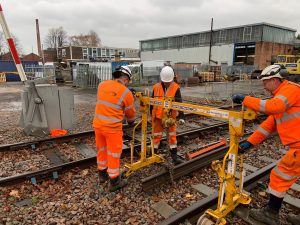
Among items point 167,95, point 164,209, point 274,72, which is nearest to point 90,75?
point 167,95

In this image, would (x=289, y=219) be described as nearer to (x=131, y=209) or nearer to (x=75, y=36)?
(x=131, y=209)

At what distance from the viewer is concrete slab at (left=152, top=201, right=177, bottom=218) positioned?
349cm

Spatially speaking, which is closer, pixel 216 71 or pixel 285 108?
pixel 285 108

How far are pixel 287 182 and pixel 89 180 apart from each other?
3.30 m

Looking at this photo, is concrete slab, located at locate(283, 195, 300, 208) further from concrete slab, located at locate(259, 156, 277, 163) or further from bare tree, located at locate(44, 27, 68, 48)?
bare tree, located at locate(44, 27, 68, 48)

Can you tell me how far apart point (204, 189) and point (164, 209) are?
95 centimetres

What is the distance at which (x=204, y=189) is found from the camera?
13.7 feet

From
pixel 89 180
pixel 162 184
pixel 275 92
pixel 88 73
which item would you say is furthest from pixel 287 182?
pixel 88 73

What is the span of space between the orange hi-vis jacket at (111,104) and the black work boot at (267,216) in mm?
2413

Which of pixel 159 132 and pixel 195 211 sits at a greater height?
pixel 159 132

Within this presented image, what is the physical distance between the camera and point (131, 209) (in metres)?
3.62

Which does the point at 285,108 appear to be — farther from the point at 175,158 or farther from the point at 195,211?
the point at 175,158

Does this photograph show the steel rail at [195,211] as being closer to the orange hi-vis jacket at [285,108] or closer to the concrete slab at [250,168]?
the concrete slab at [250,168]

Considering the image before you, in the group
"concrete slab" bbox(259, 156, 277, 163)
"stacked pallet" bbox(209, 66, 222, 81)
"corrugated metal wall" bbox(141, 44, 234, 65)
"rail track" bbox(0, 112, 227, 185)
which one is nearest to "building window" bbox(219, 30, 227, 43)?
"corrugated metal wall" bbox(141, 44, 234, 65)
